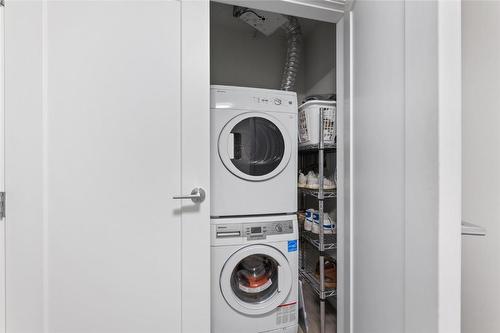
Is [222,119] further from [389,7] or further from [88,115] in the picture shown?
[389,7]

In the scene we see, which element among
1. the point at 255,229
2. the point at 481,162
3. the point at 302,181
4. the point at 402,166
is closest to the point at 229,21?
the point at 302,181

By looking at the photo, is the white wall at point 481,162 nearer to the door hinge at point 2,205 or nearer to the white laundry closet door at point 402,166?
the white laundry closet door at point 402,166

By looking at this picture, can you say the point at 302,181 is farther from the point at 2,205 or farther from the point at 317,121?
the point at 2,205

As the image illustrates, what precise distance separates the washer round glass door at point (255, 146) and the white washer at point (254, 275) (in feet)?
1.03

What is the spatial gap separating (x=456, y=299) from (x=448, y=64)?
2.46ft

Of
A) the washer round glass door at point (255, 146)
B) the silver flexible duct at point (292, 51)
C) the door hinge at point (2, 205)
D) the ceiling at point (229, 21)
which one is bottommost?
the door hinge at point (2, 205)

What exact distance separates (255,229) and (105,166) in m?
0.90

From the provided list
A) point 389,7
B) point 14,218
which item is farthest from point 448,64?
point 14,218

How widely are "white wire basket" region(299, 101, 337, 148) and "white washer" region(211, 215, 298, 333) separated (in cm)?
55

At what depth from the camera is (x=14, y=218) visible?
102cm

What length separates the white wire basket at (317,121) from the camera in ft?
5.15

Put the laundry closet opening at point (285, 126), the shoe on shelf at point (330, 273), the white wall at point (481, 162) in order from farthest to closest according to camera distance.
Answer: the shoe on shelf at point (330, 273) < the laundry closet opening at point (285, 126) < the white wall at point (481, 162)


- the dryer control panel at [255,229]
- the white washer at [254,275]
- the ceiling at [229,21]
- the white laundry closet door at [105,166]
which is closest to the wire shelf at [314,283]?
the white washer at [254,275]

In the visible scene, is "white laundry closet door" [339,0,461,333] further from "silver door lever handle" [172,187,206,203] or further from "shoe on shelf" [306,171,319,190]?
"silver door lever handle" [172,187,206,203]
